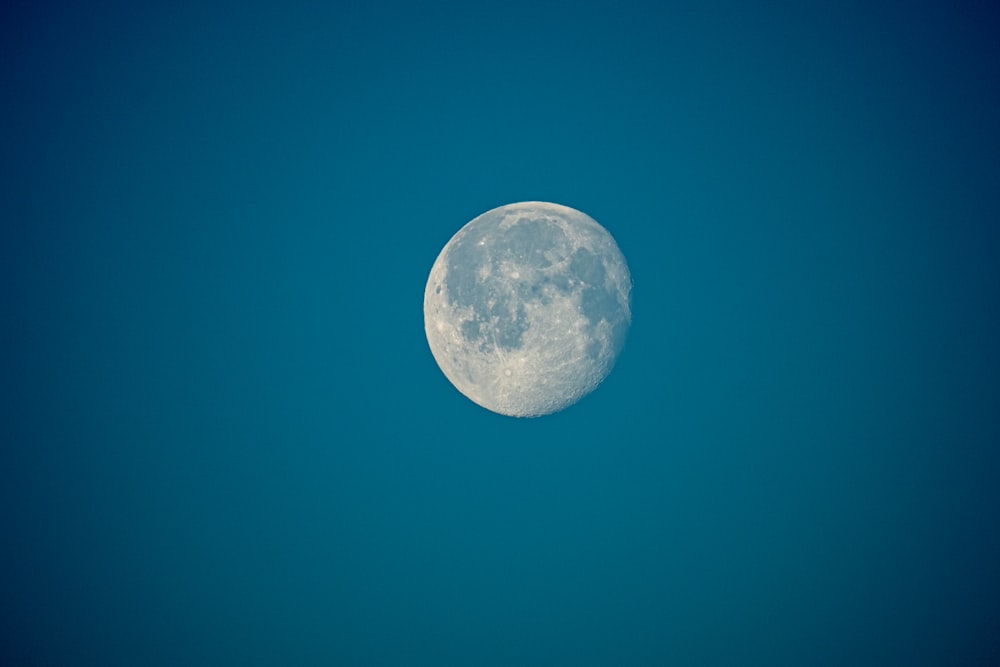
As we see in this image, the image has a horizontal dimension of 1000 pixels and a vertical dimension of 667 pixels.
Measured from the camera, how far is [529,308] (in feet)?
13.3

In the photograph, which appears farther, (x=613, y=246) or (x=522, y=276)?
(x=613, y=246)

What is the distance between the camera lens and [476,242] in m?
4.45

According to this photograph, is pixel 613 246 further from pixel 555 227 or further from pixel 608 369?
pixel 608 369

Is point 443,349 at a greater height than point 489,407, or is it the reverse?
point 443,349

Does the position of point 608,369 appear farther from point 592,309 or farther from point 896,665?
point 896,665

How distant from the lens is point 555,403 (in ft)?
15.3

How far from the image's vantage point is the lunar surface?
13.5ft

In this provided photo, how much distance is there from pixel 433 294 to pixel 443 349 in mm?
584

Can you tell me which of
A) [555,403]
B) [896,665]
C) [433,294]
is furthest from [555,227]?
[896,665]

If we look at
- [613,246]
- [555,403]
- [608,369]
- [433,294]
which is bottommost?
[555,403]

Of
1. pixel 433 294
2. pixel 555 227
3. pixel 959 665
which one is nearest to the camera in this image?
pixel 555 227

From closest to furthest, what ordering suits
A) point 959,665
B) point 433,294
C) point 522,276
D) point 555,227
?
1. point 522,276
2. point 555,227
3. point 433,294
4. point 959,665

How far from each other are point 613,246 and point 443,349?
2084mm

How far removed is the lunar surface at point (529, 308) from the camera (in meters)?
4.11
